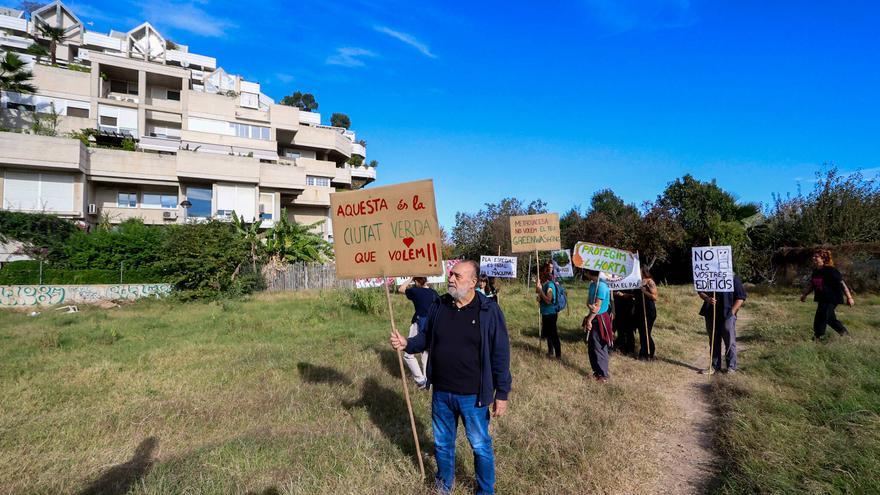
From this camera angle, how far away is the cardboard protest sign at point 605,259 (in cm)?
835

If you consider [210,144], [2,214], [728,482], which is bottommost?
[728,482]

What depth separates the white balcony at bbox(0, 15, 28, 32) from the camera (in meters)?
50.7

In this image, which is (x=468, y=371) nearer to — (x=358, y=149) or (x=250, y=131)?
(x=250, y=131)

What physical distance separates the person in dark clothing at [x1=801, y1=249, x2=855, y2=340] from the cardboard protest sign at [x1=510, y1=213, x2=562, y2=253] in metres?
5.71

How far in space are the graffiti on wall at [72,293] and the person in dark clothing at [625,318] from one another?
20314mm

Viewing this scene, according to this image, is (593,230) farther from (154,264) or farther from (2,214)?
(2,214)

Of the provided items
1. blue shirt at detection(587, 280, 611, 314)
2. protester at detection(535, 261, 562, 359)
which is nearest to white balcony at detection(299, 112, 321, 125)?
protester at detection(535, 261, 562, 359)

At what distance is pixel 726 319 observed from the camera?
785cm

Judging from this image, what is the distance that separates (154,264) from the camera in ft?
73.8

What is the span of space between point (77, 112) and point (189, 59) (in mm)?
27069

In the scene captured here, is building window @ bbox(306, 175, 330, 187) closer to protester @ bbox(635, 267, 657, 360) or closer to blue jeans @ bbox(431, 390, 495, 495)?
protester @ bbox(635, 267, 657, 360)

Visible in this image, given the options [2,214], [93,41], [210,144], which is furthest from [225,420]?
[93,41]

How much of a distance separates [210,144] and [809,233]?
133 ft

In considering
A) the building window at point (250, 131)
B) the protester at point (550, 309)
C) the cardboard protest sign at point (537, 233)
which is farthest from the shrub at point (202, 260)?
the building window at point (250, 131)
